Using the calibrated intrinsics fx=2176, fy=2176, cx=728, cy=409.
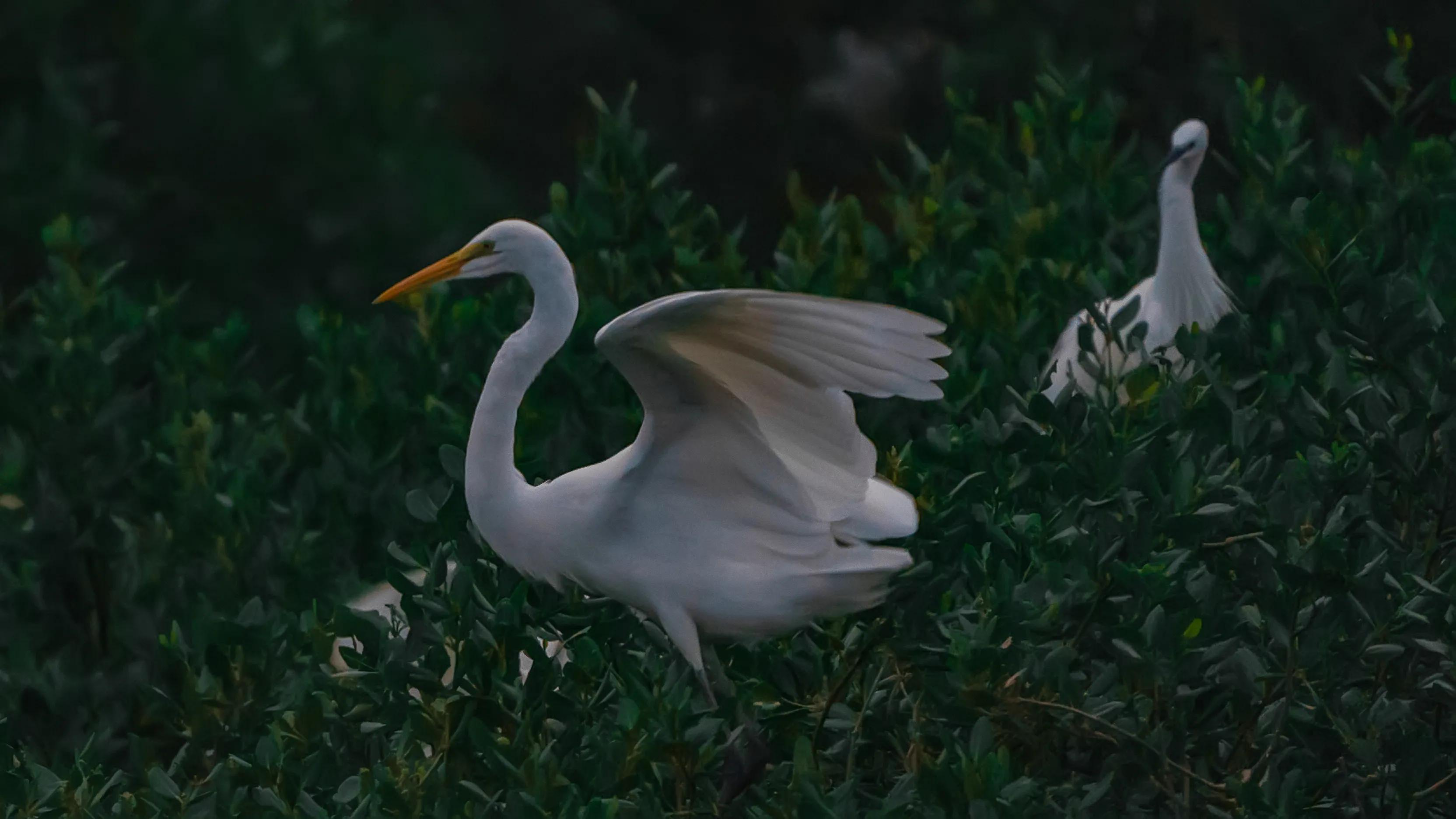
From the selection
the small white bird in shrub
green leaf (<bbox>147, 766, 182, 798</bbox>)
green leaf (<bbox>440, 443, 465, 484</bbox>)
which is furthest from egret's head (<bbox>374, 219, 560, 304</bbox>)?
green leaf (<bbox>147, 766, 182, 798</bbox>)

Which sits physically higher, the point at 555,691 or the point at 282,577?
the point at 555,691

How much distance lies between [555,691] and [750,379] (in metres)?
0.64

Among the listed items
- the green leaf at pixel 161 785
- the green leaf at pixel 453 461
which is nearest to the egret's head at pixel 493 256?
the green leaf at pixel 453 461

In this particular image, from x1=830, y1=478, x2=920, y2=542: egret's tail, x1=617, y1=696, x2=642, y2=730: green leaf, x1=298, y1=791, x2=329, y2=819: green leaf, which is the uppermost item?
x1=617, y1=696, x2=642, y2=730: green leaf

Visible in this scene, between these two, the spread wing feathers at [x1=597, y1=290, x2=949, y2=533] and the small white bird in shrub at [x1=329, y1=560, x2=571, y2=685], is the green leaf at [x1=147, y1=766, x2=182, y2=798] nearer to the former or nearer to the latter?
the small white bird in shrub at [x1=329, y1=560, x2=571, y2=685]

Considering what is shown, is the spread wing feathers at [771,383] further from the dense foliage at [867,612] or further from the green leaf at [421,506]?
the green leaf at [421,506]

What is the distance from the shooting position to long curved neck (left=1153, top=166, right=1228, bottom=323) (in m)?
5.01

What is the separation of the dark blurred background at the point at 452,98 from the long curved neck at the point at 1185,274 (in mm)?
4353

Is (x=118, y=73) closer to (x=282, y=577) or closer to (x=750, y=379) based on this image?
(x=282, y=577)

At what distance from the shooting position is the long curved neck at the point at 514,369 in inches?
151

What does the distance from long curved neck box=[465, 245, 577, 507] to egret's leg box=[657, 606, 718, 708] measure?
0.35 meters

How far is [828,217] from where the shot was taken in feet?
18.0

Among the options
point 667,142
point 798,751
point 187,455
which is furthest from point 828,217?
point 667,142

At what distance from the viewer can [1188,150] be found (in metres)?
5.59
